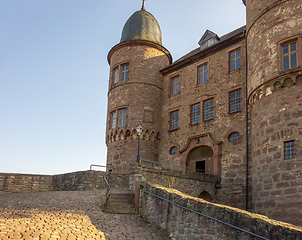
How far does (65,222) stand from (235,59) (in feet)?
49.7

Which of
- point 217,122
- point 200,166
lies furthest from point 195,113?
point 200,166

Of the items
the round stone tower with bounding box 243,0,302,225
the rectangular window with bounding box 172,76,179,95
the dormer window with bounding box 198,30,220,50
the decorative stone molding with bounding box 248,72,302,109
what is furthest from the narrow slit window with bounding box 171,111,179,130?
the decorative stone molding with bounding box 248,72,302,109

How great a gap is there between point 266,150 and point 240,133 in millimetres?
3976

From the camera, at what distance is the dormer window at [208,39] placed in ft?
78.3

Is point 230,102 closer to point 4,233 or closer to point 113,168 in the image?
point 113,168

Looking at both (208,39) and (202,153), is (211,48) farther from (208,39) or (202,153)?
(202,153)

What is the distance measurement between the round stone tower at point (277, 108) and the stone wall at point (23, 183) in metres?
12.4

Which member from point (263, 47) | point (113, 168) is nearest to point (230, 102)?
point (263, 47)

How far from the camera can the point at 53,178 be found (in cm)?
2133

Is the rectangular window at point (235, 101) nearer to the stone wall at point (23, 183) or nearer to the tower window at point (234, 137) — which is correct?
the tower window at point (234, 137)

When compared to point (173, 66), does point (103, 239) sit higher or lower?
lower

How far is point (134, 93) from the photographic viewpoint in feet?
82.9

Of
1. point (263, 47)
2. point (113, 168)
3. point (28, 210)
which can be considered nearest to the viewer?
point (28, 210)

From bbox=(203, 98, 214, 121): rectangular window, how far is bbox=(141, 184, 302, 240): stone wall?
33.2 ft
